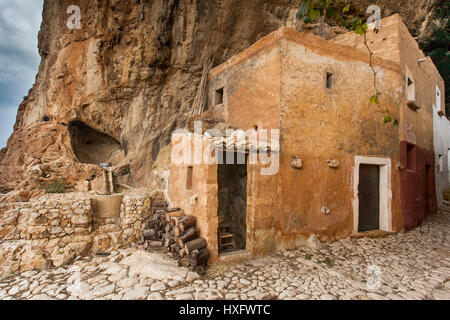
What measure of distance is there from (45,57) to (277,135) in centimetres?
916

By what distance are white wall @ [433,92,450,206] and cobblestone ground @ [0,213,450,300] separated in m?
6.95

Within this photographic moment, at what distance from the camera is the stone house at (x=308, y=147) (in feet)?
15.7

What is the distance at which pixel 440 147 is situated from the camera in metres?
10.5

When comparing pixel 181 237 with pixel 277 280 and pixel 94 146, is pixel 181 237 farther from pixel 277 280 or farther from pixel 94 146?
pixel 94 146

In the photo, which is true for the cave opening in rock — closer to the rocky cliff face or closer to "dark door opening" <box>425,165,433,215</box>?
the rocky cliff face

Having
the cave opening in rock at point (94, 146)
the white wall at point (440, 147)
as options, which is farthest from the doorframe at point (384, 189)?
the cave opening in rock at point (94, 146)

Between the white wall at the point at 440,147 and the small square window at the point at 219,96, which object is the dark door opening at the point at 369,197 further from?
the white wall at the point at 440,147

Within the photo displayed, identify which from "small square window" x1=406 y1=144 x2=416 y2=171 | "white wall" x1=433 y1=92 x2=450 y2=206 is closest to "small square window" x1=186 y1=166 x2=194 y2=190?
"small square window" x1=406 y1=144 x2=416 y2=171

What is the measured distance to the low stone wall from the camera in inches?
169

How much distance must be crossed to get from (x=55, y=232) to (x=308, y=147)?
5.78m

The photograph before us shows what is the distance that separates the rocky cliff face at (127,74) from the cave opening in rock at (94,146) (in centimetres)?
5

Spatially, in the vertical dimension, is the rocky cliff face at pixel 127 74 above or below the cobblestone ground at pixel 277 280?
above

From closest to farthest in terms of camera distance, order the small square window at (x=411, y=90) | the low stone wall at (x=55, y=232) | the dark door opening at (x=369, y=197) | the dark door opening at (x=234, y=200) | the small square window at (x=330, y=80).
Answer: the low stone wall at (x=55, y=232) → the small square window at (x=330, y=80) → the dark door opening at (x=369, y=197) → the dark door opening at (x=234, y=200) → the small square window at (x=411, y=90)

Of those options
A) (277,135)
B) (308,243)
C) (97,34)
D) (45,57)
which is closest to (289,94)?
(277,135)
